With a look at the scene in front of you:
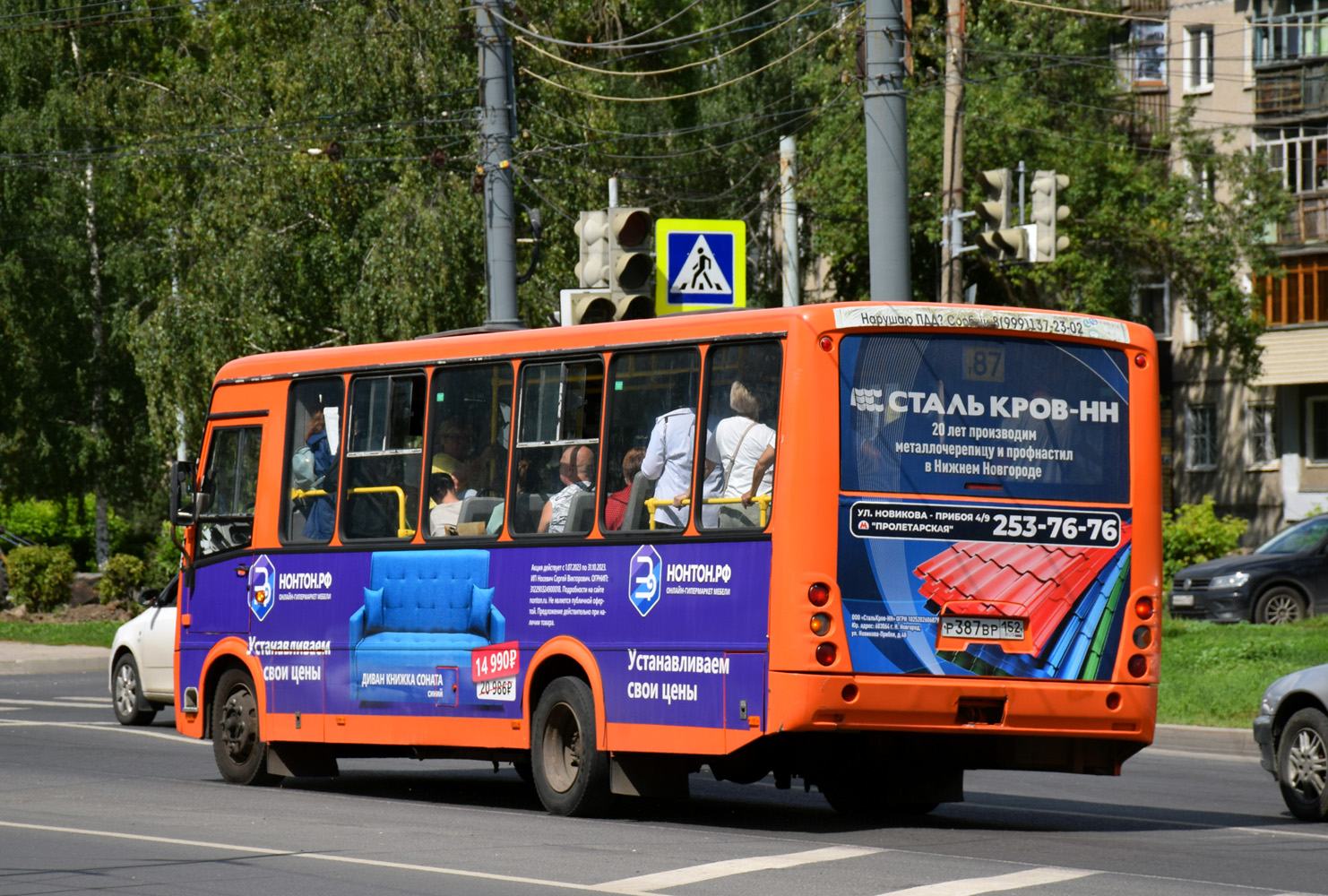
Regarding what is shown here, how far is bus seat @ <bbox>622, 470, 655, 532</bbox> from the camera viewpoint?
1148 cm

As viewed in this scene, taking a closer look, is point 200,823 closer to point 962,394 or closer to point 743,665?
point 743,665

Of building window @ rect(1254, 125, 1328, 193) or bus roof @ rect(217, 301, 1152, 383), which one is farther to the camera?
building window @ rect(1254, 125, 1328, 193)

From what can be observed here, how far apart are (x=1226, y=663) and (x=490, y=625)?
12.2 metres

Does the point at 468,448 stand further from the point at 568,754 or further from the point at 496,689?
the point at 568,754

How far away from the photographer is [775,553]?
34.5ft

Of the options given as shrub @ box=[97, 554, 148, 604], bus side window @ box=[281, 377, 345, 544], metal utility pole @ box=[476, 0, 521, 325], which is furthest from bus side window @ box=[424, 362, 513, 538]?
shrub @ box=[97, 554, 148, 604]

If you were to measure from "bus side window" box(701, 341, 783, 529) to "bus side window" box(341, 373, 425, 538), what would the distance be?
9.10ft

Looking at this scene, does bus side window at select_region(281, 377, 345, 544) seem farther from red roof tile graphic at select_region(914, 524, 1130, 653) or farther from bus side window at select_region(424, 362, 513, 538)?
red roof tile graphic at select_region(914, 524, 1130, 653)

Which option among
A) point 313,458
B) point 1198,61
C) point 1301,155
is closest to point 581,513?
point 313,458

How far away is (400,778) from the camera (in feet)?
49.8

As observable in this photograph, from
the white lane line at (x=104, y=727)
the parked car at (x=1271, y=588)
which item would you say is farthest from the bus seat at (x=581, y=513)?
the parked car at (x=1271, y=588)

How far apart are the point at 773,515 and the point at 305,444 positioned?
477cm

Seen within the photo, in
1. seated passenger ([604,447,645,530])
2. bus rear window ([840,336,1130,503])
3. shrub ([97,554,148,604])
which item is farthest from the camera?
shrub ([97,554,148,604])

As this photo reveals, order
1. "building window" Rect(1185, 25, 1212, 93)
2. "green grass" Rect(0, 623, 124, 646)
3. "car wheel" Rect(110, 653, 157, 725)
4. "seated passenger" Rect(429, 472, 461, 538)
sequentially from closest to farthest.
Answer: "seated passenger" Rect(429, 472, 461, 538), "car wheel" Rect(110, 653, 157, 725), "green grass" Rect(0, 623, 124, 646), "building window" Rect(1185, 25, 1212, 93)
